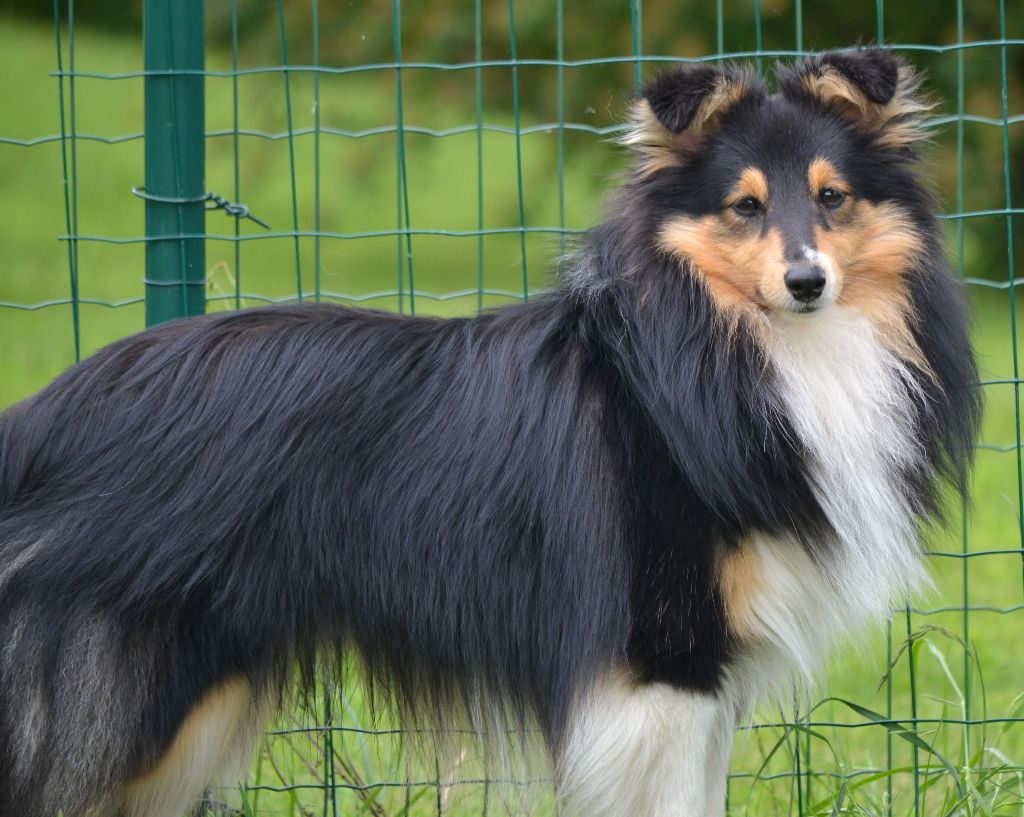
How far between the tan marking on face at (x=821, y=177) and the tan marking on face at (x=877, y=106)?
18 centimetres

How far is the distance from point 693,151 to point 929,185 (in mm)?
633

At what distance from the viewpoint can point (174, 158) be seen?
384 centimetres

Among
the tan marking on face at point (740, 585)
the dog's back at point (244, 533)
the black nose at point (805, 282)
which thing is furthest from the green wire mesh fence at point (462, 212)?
the tan marking on face at point (740, 585)

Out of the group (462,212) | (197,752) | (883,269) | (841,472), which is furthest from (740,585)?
(462,212)

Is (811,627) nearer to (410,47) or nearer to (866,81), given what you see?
(866,81)

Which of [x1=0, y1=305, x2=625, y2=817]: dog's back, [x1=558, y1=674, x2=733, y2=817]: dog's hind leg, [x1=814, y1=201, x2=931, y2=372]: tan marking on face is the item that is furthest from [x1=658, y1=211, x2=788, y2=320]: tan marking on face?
[x1=558, y1=674, x2=733, y2=817]: dog's hind leg

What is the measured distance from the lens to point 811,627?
3342 mm

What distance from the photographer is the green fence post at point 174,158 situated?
3.80 metres

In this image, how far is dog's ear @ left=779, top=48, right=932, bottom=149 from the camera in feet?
10.8

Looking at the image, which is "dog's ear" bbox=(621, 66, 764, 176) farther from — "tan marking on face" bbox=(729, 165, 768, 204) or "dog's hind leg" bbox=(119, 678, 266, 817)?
"dog's hind leg" bbox=(119, 678, 266, 817)

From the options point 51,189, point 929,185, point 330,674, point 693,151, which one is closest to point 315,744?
point 330,674

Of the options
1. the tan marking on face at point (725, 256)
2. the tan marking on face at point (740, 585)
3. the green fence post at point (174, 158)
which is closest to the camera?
the tan marking on face at point (740, 585)

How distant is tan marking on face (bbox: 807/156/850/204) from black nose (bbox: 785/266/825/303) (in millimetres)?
238

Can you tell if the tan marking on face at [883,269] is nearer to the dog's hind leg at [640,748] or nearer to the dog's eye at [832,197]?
the dog's eye at [832,197]
